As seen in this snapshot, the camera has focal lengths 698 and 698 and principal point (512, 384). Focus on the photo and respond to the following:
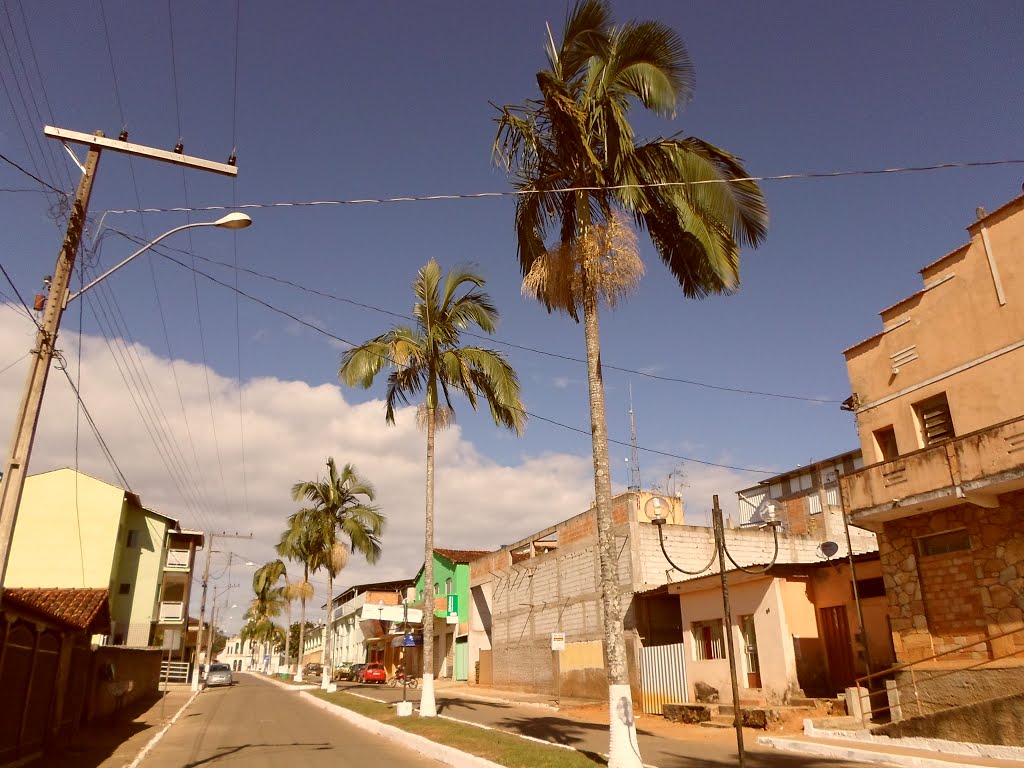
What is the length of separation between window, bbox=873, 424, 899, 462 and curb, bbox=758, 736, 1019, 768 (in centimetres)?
695

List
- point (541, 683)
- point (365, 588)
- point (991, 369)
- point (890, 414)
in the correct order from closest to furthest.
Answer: point (991, 369) → point (890, 414) → point (541, 683) → point (365, 588)

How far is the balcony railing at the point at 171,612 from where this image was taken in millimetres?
48000

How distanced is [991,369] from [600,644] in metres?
17.2

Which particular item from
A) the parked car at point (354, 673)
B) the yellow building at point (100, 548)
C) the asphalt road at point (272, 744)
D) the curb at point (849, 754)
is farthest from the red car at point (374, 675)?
the curb at point (849, 754)

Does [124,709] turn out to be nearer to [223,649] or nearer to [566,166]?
[566,166]

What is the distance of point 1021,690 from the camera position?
42.2ft

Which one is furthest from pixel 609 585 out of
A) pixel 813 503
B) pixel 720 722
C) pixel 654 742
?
pixel 813 503

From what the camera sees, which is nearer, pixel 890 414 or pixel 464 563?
pixel 890 414

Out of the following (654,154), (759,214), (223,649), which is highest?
(654,154)

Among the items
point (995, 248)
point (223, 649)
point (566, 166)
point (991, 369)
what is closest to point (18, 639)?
point (566, 166)

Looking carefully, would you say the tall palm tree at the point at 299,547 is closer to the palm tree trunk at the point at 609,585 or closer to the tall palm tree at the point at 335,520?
the tall palm tree at the point at 335,520

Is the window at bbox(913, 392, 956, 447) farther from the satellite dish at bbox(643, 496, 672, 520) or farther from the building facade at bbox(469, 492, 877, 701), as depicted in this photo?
the building facade at bbox(469, 492, 877, 701)

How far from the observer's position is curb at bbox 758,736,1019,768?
11.6 m

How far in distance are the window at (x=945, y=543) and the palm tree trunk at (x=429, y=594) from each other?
12361 mm
